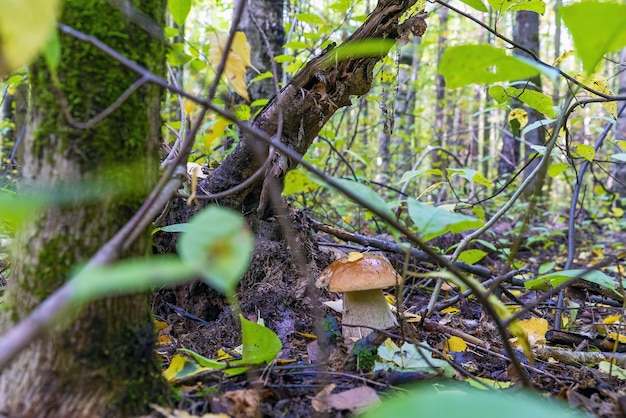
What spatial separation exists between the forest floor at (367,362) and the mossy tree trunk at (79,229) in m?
0.16

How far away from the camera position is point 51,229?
2.92 feet

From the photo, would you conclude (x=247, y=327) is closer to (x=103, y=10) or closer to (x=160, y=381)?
(x=160, y=381)

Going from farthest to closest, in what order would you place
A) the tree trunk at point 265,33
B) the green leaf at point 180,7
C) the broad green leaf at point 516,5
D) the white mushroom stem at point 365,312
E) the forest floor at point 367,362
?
1. the tree trunk at point 265,33
2. the white mushroom stem at point 365,312
3. the broad green leaf at point 516,5
4. the green leaf at point 180,7
5. the forest floor at point 367,362

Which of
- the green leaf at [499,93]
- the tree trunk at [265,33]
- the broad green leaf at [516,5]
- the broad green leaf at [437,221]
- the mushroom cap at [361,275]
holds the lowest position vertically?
the mushroom cap at [361,275]

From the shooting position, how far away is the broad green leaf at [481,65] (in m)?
0.80

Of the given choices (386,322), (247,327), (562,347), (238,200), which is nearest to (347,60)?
(238,200)

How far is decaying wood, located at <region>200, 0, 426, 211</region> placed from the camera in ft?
6.04

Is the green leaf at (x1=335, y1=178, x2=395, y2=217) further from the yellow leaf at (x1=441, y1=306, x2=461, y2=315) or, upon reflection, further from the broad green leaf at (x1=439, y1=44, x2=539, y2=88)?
the yellow leaf at (x1=441, y1=306, x2=461, y2=315)

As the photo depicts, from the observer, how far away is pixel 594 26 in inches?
27.8

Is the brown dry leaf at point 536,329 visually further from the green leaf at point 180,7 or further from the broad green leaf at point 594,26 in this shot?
the green leaf at point 180,7

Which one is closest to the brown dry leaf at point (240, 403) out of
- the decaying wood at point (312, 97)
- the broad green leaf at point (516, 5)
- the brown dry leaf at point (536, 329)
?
the decaying wood at point (312, 97)

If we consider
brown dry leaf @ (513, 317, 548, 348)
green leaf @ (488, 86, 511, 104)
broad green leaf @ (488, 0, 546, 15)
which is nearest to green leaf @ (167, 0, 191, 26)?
broad green leaf @ (488, 0, 546, 15)

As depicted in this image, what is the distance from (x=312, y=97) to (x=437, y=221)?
3.97ft

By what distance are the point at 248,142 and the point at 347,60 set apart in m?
0.55
